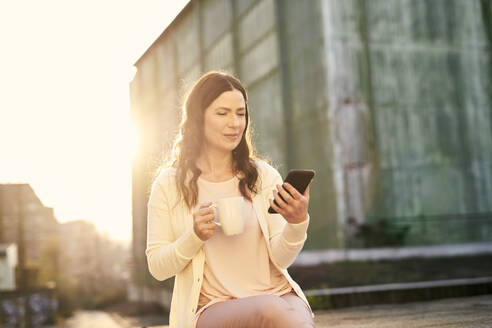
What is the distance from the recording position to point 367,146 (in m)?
15.3

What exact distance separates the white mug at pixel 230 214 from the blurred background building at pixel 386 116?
1236 centimetres

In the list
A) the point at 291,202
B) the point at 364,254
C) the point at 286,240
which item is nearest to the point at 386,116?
the point at 364,254

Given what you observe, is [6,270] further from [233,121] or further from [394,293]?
[233,121]

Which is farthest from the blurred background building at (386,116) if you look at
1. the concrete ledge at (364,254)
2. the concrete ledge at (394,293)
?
the concrete ledge at (394,293)

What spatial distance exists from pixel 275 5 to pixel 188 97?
1596 centimetres

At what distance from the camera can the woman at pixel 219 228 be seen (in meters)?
2.64

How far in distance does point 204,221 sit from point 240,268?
0.39m

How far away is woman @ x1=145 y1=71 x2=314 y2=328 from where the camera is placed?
104 inches

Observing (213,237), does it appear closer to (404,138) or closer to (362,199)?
(362,199)

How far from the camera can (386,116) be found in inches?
617

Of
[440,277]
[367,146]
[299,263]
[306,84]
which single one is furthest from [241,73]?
[440,277]

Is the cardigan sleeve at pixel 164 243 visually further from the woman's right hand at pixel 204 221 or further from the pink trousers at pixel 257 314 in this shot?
the pink trousers at pixel 257 314

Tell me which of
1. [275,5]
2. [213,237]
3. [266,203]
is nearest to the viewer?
[213,237]

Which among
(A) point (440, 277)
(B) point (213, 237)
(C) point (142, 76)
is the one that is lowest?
(A) point (440, 277)
